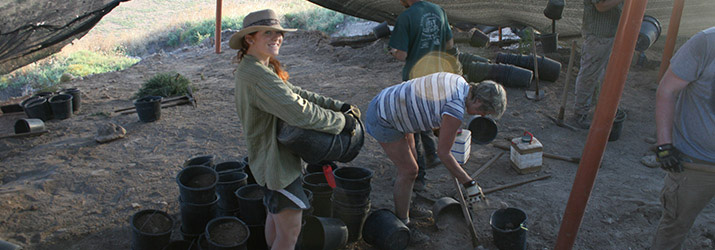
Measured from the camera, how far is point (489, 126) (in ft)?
14.1

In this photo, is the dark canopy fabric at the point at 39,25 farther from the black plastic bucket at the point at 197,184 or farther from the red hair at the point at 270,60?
the red hair at the point at 270,60

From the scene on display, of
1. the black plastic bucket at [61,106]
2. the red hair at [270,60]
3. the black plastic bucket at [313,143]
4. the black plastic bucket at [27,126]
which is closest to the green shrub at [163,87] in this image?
the black plastic bucket at [61,106]

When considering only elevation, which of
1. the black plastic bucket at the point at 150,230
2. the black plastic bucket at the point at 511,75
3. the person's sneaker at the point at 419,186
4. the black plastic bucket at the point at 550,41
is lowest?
the person's sneaker at the point at 419,186

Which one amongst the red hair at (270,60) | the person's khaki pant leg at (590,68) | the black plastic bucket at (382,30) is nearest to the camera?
the red hair at (270,60)

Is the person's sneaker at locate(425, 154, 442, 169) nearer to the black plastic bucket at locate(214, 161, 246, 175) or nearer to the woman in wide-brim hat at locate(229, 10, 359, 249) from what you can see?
the black plastic bucket at locate(214, 161, 246, 175)

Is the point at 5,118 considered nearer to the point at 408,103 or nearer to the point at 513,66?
the point at 408,103

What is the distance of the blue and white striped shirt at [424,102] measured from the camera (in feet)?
9.60

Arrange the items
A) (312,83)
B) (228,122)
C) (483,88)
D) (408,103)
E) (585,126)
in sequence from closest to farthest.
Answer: (483,88) → (408,103) → (585,126) → (228,122) → (312,83)

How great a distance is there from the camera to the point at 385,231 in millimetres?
3328

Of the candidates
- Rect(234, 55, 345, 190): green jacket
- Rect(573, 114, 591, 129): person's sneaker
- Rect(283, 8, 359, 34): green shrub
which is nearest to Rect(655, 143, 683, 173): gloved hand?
Rect(234, 55, 345, 190): green jacket

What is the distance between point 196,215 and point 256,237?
1.50ft

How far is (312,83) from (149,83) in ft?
9.54

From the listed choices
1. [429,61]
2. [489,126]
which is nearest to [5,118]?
[429,61]

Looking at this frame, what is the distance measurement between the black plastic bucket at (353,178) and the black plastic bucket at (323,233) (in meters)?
0.29
